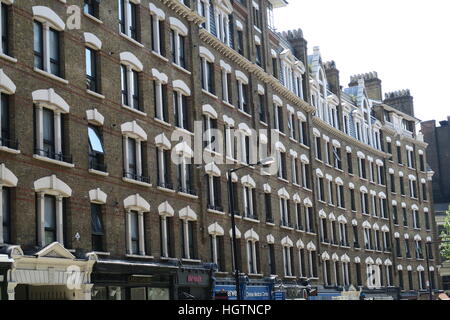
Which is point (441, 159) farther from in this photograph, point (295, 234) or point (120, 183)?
point (120, 183)

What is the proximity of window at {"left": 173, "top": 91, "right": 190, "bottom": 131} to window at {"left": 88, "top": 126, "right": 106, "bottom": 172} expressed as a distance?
6679 mm

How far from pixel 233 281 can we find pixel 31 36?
17.4 metres

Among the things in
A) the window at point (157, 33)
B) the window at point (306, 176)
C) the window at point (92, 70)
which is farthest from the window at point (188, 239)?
the window at point (306, 176)

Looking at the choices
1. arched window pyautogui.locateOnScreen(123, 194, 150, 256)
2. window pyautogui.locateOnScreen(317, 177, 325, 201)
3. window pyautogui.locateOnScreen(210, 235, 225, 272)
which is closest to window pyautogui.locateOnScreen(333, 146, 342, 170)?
window pyautogui.locateOnScreen(317, 177, 325, 201)

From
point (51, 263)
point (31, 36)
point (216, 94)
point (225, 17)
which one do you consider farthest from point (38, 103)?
point (225, 17)

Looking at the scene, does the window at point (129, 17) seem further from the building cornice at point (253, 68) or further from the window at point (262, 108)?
the window at point (262, 108)

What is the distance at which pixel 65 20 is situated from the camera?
945 inches

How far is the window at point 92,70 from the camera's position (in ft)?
83.6

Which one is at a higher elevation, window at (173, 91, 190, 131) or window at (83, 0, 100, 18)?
window at (83, 0, 100, 18)

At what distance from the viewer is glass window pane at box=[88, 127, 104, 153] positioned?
979 inches

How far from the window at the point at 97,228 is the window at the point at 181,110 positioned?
787 centimetres

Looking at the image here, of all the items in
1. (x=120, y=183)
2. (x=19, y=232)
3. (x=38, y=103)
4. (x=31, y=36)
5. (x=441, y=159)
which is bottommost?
(x=19, y=232)

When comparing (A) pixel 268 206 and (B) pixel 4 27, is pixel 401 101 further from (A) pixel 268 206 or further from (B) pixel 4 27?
(B) pixel 4 27

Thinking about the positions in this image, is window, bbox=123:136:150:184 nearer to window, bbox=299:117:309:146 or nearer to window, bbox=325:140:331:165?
window, bbox=299:117:309:146
